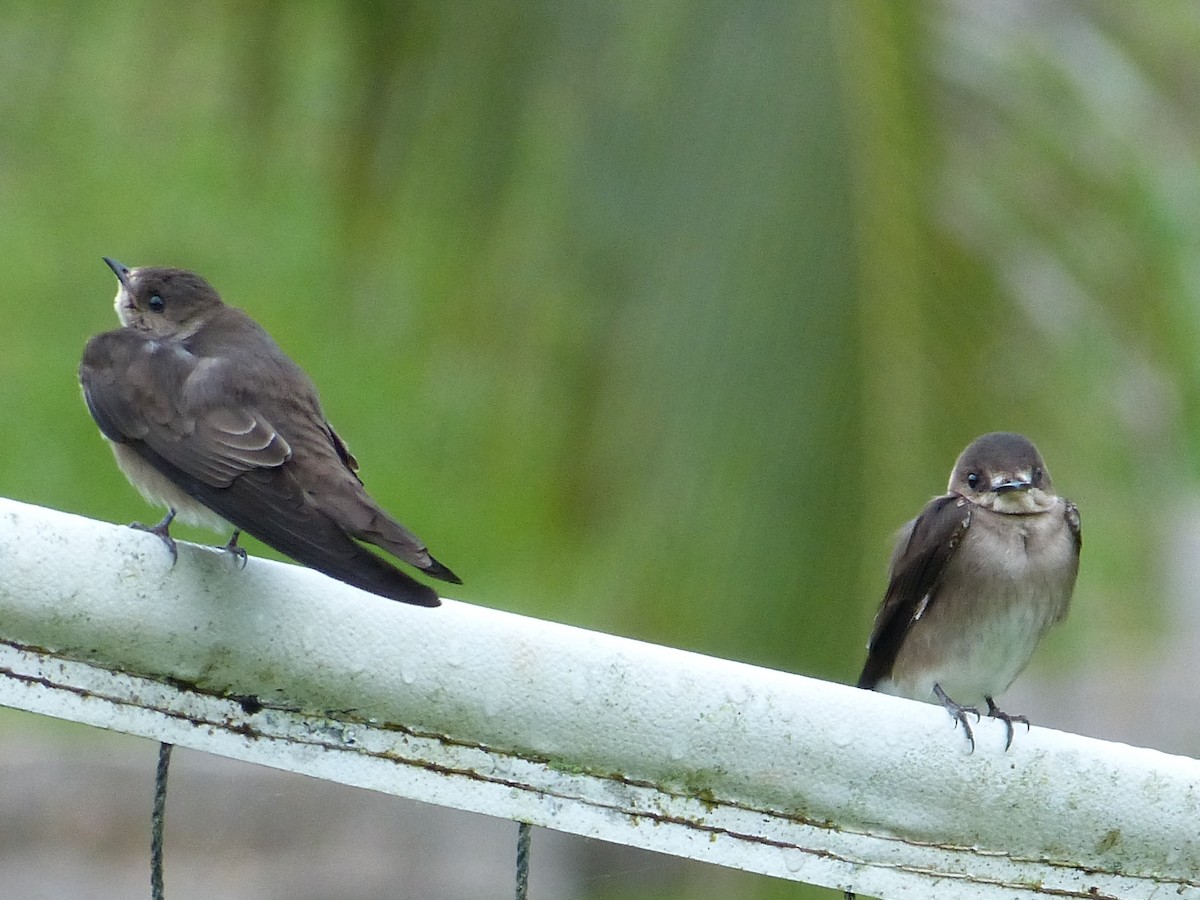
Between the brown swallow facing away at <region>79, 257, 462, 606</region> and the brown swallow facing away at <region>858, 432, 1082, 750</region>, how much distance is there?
5.65ft

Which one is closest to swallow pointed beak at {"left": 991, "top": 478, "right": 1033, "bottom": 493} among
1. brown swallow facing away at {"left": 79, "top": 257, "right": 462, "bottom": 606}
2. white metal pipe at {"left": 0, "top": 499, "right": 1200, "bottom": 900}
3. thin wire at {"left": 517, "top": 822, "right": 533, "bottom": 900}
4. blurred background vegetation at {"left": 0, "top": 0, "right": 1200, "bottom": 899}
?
blurred background vegetation at {"left": 0, "top": 0, "right": 1200, "bottom": 899}

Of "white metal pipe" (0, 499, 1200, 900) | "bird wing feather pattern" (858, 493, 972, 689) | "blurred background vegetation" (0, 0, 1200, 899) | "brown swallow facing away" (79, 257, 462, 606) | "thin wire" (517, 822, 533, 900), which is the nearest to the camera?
"white metal pipe" (0, 499, 1200, 900)

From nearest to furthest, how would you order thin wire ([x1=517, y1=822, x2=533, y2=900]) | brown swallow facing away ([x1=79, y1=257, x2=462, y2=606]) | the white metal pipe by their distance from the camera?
the white metal pipe
thin wire ([x1=517, y1=822, x2=533, y2=900])
brown swallow facing away ([x1=79, y1=257, x2=462, y2=606])

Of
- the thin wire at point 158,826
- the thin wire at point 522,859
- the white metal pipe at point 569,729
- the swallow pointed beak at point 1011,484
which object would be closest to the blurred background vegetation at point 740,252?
the swallow pointed beak at point 1011,484

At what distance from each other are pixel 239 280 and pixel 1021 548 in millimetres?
6239

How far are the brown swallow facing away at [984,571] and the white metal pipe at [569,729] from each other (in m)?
1.95

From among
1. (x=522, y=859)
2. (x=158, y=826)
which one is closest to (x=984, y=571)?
(x=522, y=859)

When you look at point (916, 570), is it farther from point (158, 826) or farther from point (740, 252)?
point (158, 826)

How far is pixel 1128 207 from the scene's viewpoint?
5.91m

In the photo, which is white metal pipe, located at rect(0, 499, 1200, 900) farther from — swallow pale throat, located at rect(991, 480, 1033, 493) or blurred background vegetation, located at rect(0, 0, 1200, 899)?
blurred background vegetation, located at rect(0, 0, 1200, 899)

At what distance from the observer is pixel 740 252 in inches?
199

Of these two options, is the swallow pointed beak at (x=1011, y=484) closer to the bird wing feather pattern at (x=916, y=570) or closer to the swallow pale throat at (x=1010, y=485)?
the swallow pale throat at (x=1010, y=485)

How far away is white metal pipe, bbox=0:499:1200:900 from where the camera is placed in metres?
2.28

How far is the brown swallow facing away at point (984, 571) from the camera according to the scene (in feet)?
14.5
